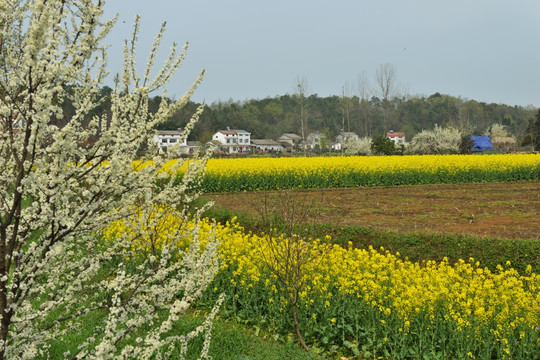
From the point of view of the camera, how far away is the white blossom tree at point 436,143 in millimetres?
45281

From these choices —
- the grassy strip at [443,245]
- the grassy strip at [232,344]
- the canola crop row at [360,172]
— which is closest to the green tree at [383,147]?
the canola crop row at [360,172]

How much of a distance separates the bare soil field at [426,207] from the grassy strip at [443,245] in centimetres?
58

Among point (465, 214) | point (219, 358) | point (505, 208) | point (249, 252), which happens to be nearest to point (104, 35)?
point (219, 358)

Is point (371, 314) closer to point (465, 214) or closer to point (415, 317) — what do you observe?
point (415, 317)

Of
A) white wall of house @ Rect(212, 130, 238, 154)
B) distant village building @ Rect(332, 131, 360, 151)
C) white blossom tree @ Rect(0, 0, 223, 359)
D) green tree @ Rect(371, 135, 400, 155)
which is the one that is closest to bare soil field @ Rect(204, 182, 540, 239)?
white blossom tree @ Rect(0, 0, 223, 359)

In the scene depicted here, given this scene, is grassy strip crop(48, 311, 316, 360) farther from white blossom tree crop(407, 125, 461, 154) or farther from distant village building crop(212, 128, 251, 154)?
distant village building crop(212, 128, 251, 154)

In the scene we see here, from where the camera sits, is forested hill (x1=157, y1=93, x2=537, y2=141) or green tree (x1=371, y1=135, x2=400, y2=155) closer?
green tree (x1=371, y1=135, x2=400, y2=155)

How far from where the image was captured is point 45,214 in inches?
93.0

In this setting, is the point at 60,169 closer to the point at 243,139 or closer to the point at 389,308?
the point at 389,308

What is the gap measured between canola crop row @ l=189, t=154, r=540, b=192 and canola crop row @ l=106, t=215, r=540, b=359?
43.9ft

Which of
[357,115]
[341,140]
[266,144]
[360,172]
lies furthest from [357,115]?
[360,172]

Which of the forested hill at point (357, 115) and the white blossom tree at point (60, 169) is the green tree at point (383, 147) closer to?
the white blossom tree at point (60, 169)

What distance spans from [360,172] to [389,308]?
16715 mm

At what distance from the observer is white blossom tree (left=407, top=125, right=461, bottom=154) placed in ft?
149
